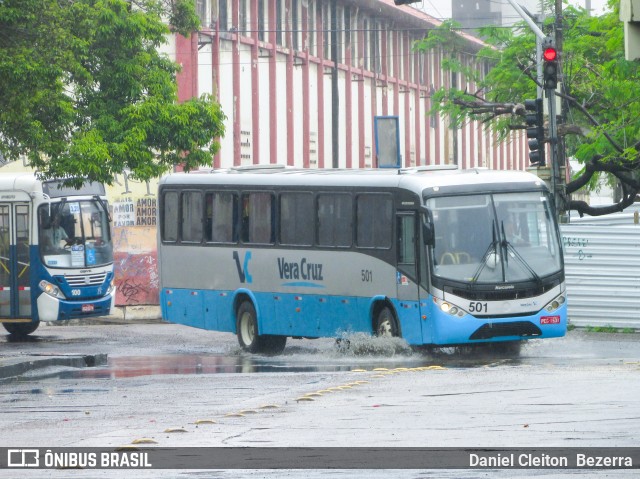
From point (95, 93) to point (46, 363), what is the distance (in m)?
11.1

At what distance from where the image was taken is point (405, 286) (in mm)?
23000

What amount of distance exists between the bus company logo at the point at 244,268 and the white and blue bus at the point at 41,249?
498cm

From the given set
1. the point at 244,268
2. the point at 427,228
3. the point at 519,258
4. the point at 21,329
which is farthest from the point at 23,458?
the point at 21,329

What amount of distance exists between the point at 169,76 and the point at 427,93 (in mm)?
38367

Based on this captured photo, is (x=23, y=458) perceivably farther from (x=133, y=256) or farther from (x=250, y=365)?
(x=133, y=256)

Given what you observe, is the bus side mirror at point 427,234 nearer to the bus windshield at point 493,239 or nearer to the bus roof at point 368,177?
the bus windshield at point 493,239

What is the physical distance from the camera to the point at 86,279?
102 ft

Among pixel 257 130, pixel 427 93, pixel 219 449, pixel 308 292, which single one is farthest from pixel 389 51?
pixel 219 449

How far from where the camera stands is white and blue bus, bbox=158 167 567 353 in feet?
74.0

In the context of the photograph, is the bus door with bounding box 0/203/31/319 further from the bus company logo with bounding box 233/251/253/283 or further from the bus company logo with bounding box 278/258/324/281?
the bus company logo with bounding box 278/258/324/281

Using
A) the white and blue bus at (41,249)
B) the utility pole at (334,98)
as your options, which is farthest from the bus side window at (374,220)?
the utility pole at (334,98)

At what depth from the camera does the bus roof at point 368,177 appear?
2323cm

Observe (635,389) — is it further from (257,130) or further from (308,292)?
(257,130)

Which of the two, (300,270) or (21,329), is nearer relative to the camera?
(300,270)
